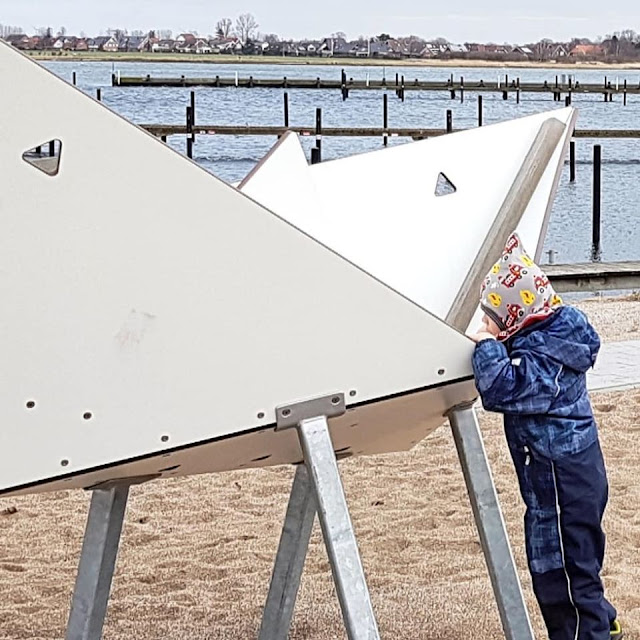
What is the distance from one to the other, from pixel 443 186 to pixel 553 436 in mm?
987

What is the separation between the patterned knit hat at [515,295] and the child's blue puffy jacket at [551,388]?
0.03m

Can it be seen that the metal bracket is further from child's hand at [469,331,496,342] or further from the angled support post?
child's hand at [469,331,496,342]

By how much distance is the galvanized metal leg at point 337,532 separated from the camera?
7.33ft

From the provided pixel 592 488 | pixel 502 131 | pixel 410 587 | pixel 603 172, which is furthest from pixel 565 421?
pixel 603 172

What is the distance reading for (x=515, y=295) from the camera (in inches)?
110

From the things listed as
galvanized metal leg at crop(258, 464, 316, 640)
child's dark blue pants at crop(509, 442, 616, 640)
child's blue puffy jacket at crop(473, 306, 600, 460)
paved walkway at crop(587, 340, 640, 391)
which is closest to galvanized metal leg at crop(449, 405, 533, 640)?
child's blue puffy jacket at crop(473, 306, 600, 460)

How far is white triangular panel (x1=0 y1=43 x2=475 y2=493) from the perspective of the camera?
82.5 inches

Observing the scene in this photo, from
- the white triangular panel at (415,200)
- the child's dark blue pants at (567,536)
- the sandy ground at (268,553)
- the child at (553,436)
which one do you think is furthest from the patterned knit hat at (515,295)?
the sandy ground at (268,553)

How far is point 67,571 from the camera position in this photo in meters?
4.18

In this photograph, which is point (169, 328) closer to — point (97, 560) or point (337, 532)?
point (337, 532)

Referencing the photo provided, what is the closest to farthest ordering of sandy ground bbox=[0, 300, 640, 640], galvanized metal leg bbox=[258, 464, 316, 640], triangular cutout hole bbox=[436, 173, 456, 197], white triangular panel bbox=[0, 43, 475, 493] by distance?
white triangular panel bbox=[0, 43, 475, 493] → galvanized metal leg bbox=[258, 464, 316, 640] → triangular cutout hole bbox=[436, 173, 456, 197] → sandy ground bbox=[0, 300, 640, 640]

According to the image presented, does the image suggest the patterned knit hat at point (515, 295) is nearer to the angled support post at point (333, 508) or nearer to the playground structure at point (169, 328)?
the playground structure at point (169, 328)

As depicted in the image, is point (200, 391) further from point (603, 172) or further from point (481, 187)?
point (603, 172)

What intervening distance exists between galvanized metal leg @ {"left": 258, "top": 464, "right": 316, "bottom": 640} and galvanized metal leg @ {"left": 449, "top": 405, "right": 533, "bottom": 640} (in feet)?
1.78
